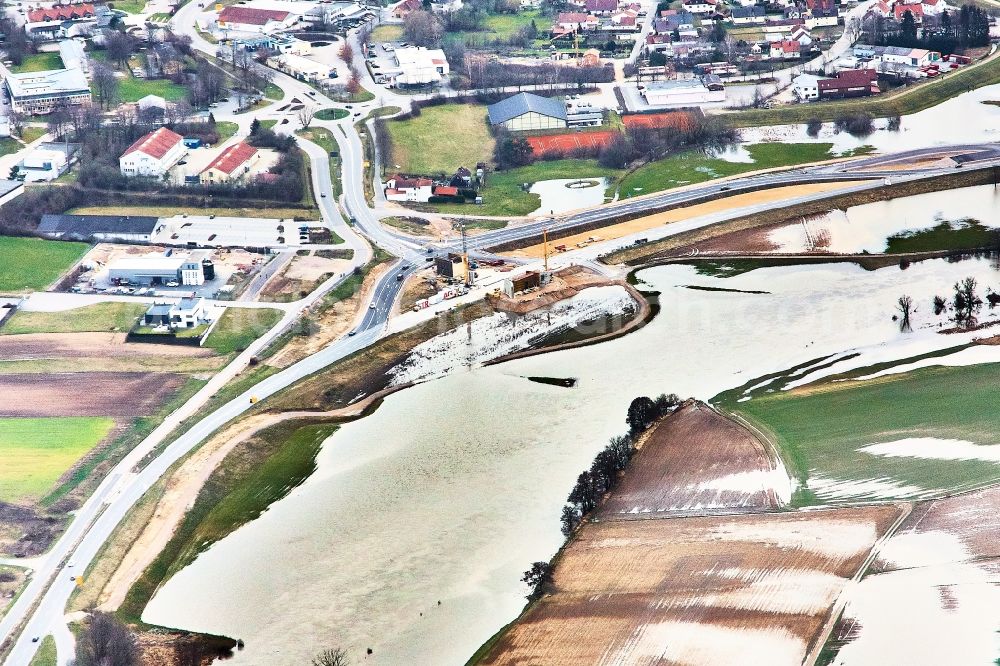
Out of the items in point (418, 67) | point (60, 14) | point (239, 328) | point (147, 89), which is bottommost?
point (239, 328)

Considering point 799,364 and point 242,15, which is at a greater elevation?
point 242,15

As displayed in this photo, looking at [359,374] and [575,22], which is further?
[575,22]

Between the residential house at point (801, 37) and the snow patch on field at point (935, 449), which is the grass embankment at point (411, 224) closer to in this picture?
the snow patch on field at point (935, 449)

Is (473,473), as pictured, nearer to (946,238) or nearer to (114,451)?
(114,451)

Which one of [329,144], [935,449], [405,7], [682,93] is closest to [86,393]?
[935,449]

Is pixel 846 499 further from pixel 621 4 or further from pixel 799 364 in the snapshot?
pixel 621 4

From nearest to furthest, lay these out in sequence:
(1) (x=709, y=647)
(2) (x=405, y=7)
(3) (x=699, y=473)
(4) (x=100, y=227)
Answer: (1) (x=709, y=647), (3) (x=699, y=473), (4) (x=100, y=227), (2) (x=405, y=7)

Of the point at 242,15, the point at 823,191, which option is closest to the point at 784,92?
the point at 823,191

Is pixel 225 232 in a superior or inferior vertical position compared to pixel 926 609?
superior
